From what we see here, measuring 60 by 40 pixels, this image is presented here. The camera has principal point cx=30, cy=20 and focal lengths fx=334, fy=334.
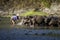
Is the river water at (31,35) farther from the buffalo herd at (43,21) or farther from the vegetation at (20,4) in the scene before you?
the vegetation at (20,4)

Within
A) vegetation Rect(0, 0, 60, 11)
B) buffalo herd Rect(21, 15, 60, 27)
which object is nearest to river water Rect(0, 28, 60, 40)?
buffalo herd Rect(21, 15, 60, 27)

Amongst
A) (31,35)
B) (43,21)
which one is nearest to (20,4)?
(43,21)

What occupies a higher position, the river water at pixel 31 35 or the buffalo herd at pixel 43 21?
the buffalo herd at pixel 43 21

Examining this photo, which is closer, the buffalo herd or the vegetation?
the buffalo herd

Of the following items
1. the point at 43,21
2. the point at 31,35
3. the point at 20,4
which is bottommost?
the point at 20,4

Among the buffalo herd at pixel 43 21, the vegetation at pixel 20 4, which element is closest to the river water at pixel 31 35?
the buffalo herd at pixel 43 21

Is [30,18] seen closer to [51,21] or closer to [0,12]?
[51,21]

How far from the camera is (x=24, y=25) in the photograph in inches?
1775

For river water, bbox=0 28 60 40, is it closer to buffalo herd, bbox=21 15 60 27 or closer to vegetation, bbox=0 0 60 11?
buffalo herd, bbox=21 15 60 27

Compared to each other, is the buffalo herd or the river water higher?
the buffalo herd

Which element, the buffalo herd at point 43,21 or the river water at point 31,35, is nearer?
the river water at point 31,35

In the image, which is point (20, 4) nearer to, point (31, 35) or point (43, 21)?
point (43, 21)

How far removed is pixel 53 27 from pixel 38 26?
2.38 m

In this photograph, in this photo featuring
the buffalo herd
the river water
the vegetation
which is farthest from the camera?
the vegetation
